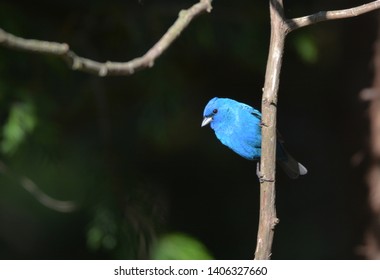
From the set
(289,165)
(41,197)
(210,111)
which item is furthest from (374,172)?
(41,197)

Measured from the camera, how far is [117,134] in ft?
12.7

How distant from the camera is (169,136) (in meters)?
4.50

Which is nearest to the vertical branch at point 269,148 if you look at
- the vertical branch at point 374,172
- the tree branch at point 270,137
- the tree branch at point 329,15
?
the tree branch at point 270,137

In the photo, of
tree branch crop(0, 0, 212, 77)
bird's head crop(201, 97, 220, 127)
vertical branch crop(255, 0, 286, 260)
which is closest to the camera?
tree branch crop(0, 0, 212, 77)

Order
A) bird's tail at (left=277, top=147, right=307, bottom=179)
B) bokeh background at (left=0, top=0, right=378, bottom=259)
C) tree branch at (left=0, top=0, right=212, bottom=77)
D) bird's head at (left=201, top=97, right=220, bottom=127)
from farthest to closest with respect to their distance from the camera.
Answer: bokeh background at (left=0, top=0, right=378, bottom=259), bird's tail at (left=277, top=147, right=307, bottom=179), bird's head at (left=201, top=97, right=220, bottom=127), tree branch at (left=0, top=0, right=212, bottom=77)

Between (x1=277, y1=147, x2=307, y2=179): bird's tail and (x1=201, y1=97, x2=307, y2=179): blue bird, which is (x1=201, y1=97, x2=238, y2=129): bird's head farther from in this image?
(x1=277, y1=147, x2=307, y2=179): bird's tail

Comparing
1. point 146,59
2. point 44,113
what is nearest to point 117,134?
point 44,113

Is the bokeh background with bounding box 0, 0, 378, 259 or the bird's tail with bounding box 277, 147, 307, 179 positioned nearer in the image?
the bird's tail with bounding box 277, 147, 307, 179

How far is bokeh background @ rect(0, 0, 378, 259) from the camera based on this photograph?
3518 mm

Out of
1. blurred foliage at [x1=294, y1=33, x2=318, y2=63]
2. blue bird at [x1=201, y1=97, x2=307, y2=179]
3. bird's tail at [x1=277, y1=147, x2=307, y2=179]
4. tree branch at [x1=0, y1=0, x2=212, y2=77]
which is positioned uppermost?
tree branch at [x1=0, y1=0, x2=212, y2=77]

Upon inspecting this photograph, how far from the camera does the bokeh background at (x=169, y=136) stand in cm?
352

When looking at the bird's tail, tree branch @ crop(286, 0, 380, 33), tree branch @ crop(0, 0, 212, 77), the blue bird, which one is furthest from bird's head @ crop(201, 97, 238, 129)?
tree branch @ crop(286, 0, 380, 33)

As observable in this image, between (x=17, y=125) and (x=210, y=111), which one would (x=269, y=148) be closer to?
(x=210, y=111)

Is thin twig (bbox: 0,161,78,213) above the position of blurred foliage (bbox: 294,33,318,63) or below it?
below
